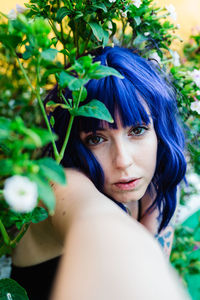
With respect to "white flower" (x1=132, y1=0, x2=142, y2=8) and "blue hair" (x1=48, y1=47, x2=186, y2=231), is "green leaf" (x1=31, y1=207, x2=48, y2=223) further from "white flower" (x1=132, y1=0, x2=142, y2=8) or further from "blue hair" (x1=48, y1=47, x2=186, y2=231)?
"white flower" (x1=132, y1=0, x2=142, y2=8)

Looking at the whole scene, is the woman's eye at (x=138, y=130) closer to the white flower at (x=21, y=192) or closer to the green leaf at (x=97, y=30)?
the green leaf at (x=97, y=30)

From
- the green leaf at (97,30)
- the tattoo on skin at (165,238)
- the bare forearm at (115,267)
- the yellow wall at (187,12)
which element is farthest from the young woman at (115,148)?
the yellow wall at (187,12)

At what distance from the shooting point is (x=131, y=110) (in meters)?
0.95

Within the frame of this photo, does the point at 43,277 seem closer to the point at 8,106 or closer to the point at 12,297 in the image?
the point at 12,297

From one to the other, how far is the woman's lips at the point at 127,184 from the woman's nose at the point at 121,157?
0.27 feet

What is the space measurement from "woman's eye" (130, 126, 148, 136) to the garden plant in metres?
0.21

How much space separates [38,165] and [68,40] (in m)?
0.81

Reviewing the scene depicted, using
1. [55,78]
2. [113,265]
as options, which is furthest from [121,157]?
[113,265]

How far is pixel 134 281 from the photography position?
41cm

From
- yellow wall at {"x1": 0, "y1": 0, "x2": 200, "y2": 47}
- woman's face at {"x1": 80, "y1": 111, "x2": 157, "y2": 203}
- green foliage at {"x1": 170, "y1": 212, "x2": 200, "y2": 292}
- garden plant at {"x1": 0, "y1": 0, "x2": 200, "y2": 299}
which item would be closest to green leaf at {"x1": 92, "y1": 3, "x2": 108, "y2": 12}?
garden plant at {"x1": 0, "y1": 0, "x2": 200, "y2": 299}

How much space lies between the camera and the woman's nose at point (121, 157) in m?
0.91

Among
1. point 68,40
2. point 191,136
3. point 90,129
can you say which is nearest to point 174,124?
point 191,136

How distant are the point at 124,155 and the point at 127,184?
13 cm

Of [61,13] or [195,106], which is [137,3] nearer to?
[61,13]
